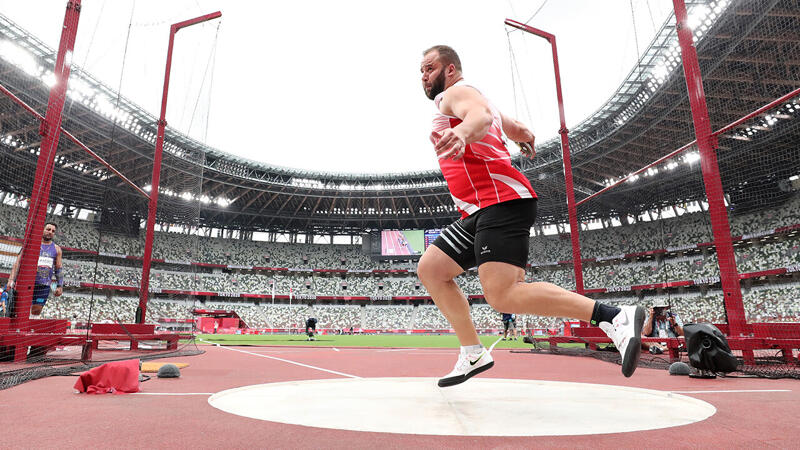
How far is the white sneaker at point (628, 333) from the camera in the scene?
2033mm

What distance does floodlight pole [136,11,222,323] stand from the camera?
833 cm

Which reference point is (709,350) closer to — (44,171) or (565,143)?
(565,143)

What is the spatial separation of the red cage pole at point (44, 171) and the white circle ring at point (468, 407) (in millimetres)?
4125

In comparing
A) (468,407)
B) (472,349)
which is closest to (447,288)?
(472,349)

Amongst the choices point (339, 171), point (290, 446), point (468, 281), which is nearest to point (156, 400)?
point (290, 446)

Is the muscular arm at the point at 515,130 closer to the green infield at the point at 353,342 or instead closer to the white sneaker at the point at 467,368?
the white sneaker at the point at 467,368

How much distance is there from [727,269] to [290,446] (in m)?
5.90

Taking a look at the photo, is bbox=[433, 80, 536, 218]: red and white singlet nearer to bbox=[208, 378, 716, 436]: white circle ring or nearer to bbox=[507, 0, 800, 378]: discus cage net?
bbox=[208, 378, 716, 436]: white circle ring

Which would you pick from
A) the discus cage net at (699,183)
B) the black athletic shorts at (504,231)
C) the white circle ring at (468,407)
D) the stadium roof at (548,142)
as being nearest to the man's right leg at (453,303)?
the white circle ring at (468,407)

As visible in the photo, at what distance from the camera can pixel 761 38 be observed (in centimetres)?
1455

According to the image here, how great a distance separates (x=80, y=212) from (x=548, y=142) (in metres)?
32.4

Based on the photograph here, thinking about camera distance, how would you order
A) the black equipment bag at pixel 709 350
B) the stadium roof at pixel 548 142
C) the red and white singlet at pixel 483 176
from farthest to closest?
the stadium roof at pixel 548 142 < the black equipment bag at pixel 709 350 < the red and white singlet at pixel 483 176

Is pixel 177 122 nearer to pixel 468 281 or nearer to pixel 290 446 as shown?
pixel 290 446

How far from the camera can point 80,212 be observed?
28.9m
